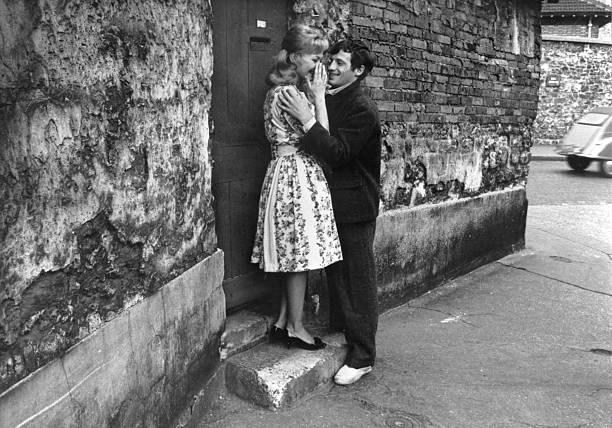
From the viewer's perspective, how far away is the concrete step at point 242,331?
125 inches

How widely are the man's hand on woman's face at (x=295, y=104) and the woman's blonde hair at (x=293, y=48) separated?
Result: 0.32ft

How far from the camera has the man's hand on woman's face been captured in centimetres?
301

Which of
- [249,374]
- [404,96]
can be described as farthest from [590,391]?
[404,96]

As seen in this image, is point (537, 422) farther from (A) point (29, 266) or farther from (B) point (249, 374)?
(A) point (29, 266)

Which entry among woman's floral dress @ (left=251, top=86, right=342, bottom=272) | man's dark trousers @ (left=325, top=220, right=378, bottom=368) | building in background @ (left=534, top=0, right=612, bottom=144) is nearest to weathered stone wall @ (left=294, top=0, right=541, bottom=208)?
woman's floral dress @ (left=251, top=86, right=342, bottom=272)

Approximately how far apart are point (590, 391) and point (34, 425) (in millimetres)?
2947

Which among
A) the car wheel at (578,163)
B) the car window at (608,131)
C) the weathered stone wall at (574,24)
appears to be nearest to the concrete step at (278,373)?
the car window at (608,131)

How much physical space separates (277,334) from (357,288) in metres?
0.52

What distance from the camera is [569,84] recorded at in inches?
822

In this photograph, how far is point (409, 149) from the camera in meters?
4.82

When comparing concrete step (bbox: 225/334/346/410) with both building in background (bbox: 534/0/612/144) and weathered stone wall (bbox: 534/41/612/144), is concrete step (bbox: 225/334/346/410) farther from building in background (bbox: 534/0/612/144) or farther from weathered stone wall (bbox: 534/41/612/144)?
weathered stone wall (bbox: 534/41/612/144)

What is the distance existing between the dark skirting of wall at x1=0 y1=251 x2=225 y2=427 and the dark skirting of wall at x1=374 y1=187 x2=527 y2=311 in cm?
188

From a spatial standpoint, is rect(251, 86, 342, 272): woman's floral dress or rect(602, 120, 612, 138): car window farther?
rect(602, 120, 612, 138): car window

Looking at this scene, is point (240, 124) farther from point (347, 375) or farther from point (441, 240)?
point (441, 240)
